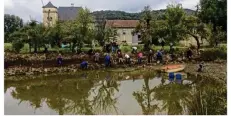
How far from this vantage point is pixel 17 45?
42.9 feet

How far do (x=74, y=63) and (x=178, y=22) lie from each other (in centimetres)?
487

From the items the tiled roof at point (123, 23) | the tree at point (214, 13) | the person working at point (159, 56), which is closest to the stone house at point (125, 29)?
the tiled roof at point (123, 23)

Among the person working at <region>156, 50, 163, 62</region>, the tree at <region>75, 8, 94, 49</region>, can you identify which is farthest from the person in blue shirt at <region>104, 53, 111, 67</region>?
the tree at <region>75, 8, 94, 49</region>

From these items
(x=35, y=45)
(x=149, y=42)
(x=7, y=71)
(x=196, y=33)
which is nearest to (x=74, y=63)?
(x=7, y=71)

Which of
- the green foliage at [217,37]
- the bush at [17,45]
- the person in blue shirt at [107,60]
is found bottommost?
the person in blue shirt at [107,60]

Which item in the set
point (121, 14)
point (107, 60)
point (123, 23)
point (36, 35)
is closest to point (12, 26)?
point (36, 35)

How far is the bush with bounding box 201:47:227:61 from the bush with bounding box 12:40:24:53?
6.20 metres

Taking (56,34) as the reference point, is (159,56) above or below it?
below

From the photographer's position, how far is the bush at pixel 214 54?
11844mm

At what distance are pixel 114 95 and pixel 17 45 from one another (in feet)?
21.2

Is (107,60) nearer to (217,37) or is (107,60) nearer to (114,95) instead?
(114,95)

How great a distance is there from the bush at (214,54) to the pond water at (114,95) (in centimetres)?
271

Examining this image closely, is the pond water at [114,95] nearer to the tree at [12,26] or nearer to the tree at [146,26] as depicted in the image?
the tree at [12,26]

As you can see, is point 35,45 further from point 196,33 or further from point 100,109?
point 100,109
